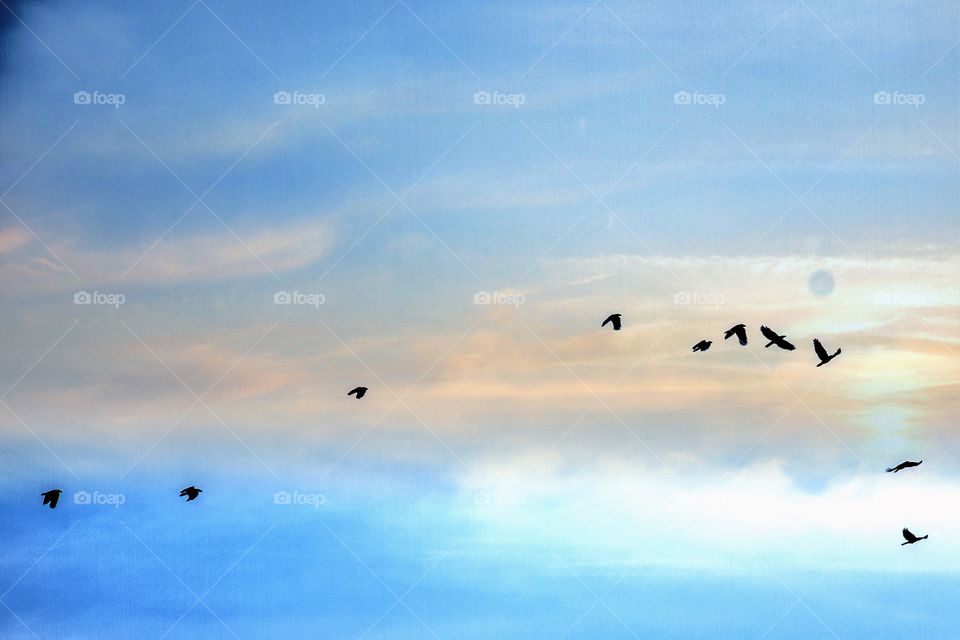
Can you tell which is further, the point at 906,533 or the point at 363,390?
the point at 363,390

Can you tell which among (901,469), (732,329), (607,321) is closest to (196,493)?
(607,321)

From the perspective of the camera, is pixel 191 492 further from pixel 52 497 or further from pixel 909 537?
pixel 909 537

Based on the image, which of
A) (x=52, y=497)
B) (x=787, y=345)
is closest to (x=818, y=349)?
(x=787, y=345)

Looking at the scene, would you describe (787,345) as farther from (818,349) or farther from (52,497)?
(52,497)

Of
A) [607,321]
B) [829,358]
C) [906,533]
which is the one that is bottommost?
[906,533]

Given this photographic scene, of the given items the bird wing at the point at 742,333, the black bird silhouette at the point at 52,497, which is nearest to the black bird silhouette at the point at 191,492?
the black bird silhouette at the point at 52,497

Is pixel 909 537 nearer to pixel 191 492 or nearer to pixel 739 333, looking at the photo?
pixel 739 333

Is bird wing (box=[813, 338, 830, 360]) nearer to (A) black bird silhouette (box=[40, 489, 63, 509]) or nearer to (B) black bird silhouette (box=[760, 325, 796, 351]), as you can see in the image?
(B) black bird silhouette (box=[760, 325, 796, 351])

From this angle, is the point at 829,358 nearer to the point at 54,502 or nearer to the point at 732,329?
the point at 732,329

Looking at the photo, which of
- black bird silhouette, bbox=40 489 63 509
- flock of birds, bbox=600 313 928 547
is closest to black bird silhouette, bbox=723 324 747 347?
flock of birds, bbox=600 313 928 547

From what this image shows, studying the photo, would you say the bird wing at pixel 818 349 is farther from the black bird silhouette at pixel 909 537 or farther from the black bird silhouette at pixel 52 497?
the black bird silhouette at pixel 52 497

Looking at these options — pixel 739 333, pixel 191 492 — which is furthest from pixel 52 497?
pixel 739 333

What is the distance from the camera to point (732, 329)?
245 ft

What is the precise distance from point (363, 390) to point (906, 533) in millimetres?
33413
